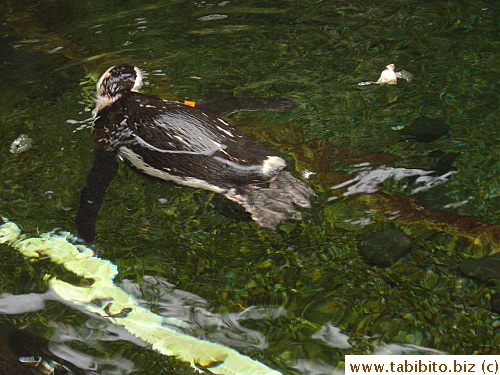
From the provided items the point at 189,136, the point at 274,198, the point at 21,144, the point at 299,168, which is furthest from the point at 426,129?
the point at 21,144

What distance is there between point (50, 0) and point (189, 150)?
521 cm

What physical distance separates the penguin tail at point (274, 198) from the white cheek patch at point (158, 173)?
0.58ft

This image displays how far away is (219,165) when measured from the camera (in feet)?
12.0

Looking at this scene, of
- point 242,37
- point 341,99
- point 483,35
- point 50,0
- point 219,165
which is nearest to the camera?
point 219,165

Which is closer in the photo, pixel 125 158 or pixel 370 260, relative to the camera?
pixel 370 260

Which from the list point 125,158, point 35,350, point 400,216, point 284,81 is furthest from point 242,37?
point 35,350

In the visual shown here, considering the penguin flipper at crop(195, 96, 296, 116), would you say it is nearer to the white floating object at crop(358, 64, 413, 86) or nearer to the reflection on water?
the white floating object at crop(358, 64, 413, 86)

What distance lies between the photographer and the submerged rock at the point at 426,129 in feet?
13.5

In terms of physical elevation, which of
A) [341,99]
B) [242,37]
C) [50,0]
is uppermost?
[50,0]

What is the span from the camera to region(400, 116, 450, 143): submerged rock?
4.11 m

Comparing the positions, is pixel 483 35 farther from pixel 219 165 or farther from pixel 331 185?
pixel 219 165

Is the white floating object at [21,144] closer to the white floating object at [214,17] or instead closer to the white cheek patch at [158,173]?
the white cheek patch at [158,173]

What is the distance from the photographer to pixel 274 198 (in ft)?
11.7

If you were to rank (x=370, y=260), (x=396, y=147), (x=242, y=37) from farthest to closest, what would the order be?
1. (x=242, y=37)
2. (x=396, y=147)
3. (x=370, y=260)
